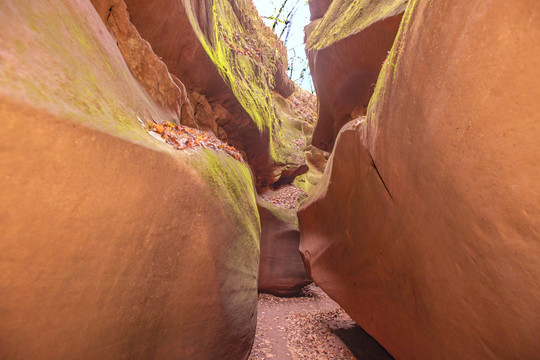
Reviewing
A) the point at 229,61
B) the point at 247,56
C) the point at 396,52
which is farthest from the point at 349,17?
the point at 396,52

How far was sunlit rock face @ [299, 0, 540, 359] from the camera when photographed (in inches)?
58.0

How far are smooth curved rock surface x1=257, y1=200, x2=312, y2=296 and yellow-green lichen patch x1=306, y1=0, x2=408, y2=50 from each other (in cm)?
658

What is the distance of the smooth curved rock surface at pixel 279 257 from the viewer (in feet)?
29.5

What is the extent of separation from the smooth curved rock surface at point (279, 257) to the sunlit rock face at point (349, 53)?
5550mm

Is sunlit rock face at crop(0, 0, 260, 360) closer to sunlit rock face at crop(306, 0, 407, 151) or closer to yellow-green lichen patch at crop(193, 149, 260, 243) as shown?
yellow-green lichen patch at crop(193, 149, 260, 243)

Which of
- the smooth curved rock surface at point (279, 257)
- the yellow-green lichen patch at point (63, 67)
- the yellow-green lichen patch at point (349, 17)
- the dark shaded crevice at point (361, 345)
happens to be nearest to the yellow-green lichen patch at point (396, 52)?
the yellow-green lichen patch at point (63, 67)

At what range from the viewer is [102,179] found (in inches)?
67.6

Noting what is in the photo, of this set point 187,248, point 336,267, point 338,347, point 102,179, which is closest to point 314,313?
point 338,347

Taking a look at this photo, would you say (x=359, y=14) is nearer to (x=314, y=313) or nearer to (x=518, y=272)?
(x=518, y=272)

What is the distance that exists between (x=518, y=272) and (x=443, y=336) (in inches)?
55.4

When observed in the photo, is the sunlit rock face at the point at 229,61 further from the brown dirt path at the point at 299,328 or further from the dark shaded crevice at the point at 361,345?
the dark shaded crevice at the point at 361,345

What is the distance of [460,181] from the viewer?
189cm

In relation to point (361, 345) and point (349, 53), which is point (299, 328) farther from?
point (349, 53)

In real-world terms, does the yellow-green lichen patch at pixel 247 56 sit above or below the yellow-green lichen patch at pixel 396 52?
above
